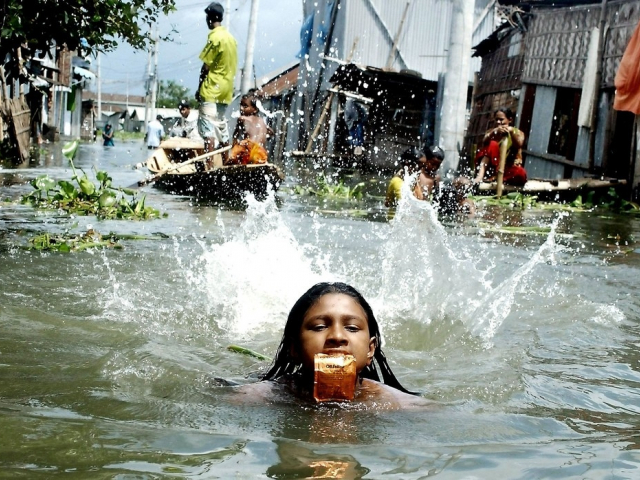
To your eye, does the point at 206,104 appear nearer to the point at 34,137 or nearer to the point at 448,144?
the point at 448,144

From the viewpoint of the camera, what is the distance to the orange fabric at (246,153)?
11.9 meters

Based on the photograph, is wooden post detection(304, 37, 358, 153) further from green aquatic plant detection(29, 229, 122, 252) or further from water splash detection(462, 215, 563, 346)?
water splash detection(462, 215, 563, 346)

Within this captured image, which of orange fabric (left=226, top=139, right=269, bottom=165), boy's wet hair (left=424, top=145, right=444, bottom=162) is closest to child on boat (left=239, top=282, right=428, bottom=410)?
boy's wet hair (left=424, top=145, right=444, bottom=162)

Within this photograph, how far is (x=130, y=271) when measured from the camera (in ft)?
20.9

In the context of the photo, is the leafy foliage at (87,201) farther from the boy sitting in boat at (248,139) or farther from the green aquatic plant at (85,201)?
the boy sitting in boat at (248,139)

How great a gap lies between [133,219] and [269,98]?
2677 centimetres

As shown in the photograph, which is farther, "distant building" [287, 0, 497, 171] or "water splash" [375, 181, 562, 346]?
"distant building" [287, 0, 497, 171]

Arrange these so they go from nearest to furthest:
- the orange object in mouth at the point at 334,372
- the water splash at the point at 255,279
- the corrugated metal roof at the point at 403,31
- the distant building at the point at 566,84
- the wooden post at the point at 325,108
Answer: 1. the orange object in mouth at the point at 334,372
2. the water splash at the point at 255,279
3. the distant building at the point at 566,84
4. the wooden post at the point at 325,108
5. the corrugated metal roof at the point at 403,31

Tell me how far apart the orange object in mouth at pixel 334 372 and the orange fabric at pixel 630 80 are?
1075 centimetres

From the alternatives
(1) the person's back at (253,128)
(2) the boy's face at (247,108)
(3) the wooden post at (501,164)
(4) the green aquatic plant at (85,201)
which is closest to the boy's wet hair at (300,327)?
(4) the green aquatic plant at (85,201)

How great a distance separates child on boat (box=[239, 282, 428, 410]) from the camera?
329cm

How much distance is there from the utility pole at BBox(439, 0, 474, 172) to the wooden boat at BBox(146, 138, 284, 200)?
3.75m

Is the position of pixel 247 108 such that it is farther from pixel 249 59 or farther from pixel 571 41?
pixel 249 59

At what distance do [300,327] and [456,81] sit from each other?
437 inches
